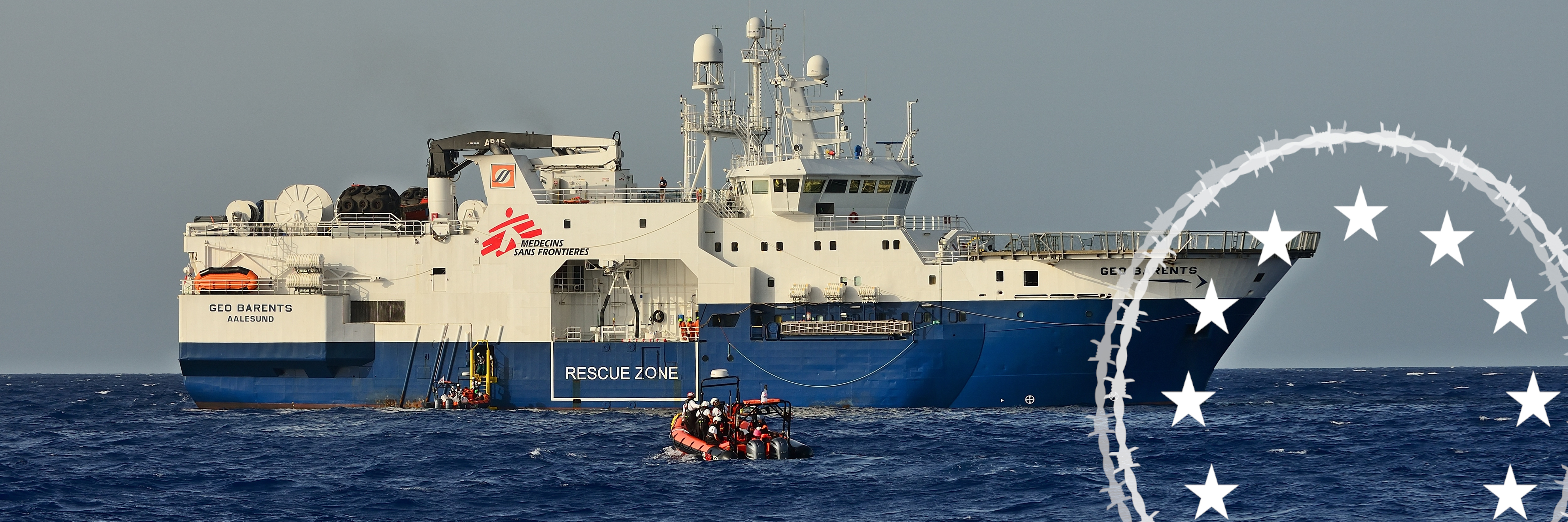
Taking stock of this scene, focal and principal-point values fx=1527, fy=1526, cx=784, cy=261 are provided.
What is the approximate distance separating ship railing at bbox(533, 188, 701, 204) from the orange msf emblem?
72 centimetres

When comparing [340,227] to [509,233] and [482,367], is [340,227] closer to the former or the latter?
[509,233]

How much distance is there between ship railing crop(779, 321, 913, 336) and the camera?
128 ft

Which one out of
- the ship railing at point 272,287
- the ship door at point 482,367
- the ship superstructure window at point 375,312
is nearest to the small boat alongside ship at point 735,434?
the ship door at point 482,367

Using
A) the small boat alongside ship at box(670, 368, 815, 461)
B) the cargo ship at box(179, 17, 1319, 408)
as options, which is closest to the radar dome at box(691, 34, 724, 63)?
the cargo ship at box(179, 17, 1319, 408)

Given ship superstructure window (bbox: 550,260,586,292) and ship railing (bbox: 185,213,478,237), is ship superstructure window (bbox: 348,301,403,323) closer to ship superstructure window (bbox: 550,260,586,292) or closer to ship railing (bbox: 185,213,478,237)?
ship railing (bbox: 185,213,478,237)

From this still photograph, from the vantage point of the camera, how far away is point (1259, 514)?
920 inches

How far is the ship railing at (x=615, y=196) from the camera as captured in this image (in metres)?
41.3

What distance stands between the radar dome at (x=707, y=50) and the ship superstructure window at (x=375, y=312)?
10.9 m

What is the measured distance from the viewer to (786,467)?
2881 centimetres

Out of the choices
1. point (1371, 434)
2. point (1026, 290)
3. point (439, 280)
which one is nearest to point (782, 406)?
point (1026, 290)

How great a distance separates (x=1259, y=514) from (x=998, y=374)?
1536cm

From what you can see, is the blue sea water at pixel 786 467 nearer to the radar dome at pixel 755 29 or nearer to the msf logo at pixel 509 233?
the msf logo at pixel 509 233

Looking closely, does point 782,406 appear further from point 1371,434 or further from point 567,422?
point 1371,434

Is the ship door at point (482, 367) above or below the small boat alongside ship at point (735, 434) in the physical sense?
above
